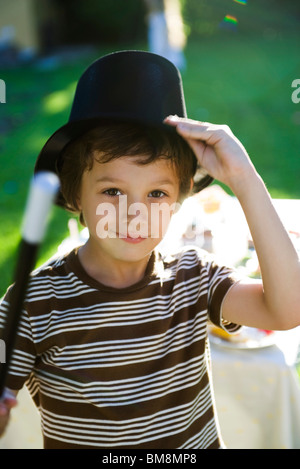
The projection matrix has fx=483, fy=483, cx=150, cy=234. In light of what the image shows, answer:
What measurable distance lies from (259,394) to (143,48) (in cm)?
1318

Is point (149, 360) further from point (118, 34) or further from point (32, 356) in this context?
point (118, 34)

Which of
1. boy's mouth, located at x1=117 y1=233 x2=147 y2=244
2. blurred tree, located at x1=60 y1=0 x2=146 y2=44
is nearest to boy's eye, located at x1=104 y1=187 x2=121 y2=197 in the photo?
boy's mouth, located at x1=117 y1=233 x2=147 y2=244

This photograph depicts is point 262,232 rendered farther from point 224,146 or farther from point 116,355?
point 116,355

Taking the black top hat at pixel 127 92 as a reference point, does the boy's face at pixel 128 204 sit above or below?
below

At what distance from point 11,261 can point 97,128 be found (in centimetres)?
299

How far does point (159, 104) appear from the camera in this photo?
3.93ft

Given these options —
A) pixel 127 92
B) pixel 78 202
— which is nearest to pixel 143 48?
pixel 78 202

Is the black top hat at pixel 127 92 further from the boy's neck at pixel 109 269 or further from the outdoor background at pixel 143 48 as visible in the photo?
the outdoor background at pixel 143 48

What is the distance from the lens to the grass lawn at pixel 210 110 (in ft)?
17.0

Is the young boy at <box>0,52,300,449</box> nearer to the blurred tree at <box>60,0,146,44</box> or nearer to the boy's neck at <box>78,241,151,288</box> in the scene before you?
the boy's neck at <box>78,241,151,288</box>

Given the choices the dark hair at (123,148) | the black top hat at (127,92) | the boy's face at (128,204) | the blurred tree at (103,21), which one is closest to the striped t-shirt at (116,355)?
the boy's face at (128,204)

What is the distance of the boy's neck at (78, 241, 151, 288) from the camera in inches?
51.8

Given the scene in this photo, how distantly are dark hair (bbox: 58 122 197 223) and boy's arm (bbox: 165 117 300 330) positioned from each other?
57 mm
